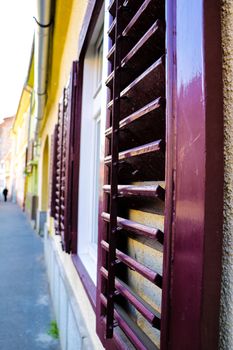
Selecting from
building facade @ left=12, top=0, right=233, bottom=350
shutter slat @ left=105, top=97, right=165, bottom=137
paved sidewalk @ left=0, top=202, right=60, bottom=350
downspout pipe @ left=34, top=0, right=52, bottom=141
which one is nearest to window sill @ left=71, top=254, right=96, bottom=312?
building facade @ left=12, top=0, right=233, bottom=350

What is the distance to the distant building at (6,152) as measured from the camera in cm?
3088

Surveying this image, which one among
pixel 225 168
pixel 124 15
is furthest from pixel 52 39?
pixel 225 168

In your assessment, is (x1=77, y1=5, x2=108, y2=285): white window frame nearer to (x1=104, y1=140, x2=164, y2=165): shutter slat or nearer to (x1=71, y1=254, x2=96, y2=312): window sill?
(x1=71, y1=254, x2=96, y2=312): window sill

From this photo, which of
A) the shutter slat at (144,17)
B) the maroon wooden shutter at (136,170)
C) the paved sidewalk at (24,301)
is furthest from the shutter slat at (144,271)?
the paved sidewalk at (24,301)

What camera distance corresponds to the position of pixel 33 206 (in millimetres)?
12672

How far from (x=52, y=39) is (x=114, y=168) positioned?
4398mm

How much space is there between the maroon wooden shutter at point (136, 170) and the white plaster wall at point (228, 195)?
16 centimetres

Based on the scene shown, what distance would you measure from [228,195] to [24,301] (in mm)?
4287

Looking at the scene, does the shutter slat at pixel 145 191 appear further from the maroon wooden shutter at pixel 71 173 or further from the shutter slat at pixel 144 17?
the maroon wooden shutter at pixel 71 173

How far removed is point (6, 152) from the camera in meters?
32.7

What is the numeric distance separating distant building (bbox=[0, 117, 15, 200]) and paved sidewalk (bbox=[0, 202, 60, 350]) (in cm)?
2507

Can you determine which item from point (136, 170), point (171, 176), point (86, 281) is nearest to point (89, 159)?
point (86, 281)

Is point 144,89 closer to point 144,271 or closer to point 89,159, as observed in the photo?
point 144,271

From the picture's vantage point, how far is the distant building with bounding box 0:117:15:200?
30.9 meters
